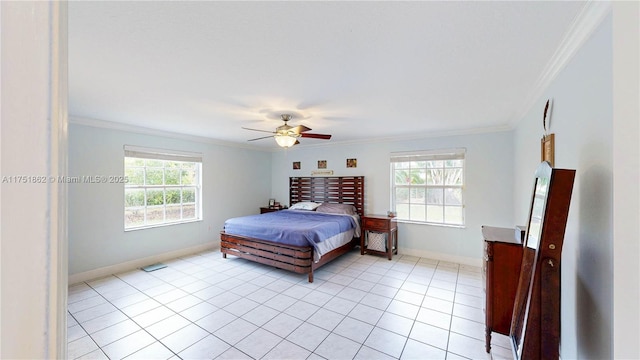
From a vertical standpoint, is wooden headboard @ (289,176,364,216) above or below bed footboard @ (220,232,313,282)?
above

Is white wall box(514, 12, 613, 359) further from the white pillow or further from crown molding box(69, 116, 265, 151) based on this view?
crown molding box(69, 116, 265, 151)

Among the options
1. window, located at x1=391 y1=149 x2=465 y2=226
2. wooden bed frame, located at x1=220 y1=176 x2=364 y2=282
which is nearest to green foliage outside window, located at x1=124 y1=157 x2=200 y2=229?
wooden bed frame, located at x1=220 y1=176 x2=364 y2=282

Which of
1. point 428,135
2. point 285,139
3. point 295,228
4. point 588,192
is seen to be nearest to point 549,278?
point 588,192

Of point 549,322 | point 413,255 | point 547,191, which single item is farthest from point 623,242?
point 413,255

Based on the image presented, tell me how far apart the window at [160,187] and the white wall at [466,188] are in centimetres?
287

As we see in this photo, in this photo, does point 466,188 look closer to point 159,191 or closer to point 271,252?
point 271,252

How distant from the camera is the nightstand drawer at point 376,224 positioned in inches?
173

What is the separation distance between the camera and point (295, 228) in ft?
12.1

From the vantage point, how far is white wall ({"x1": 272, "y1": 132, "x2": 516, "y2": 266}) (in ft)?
12.8

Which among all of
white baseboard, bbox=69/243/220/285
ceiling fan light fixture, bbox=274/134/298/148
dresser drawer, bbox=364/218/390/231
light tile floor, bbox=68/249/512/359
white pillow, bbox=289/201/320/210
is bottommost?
light tile floor, bbox=68/249/512/359

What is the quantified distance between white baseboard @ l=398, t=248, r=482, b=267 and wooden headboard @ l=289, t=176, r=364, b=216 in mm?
1089

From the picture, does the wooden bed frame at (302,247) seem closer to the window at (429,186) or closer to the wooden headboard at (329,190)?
the wooden headboard at (329,190)

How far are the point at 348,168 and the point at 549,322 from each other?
4.15 meters

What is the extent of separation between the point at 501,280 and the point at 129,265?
4.79m
